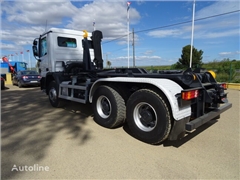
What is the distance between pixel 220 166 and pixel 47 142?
10.1 ft

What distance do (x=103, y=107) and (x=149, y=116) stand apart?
147 centimetres

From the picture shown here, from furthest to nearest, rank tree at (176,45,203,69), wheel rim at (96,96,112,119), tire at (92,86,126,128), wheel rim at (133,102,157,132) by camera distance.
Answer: tree at (176,45,203,69)
wheel rim at (96,96,112,119)
tire at (92,86,126,128)
wheel rim at (133,102,157,132)

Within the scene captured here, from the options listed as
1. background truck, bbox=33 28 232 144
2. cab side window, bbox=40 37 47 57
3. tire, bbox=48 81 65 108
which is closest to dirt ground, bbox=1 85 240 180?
background truck, bbox=33 28 232 144

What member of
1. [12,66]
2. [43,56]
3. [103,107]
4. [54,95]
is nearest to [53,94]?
[54,95]

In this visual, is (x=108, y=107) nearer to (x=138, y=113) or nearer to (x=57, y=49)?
(x=138, y=113)

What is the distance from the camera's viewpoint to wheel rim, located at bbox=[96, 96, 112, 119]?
14.5 ft

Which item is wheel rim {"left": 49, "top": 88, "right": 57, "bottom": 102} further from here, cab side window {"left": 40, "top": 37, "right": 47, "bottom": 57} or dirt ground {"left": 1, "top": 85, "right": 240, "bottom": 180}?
dirt ground {"left": 1, "top": 85, "right": 240, "bottom": 180}

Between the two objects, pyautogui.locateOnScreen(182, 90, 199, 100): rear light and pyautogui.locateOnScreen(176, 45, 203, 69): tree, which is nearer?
pyautogui.locateOnScreen(182, 90, 199, 100): rear light

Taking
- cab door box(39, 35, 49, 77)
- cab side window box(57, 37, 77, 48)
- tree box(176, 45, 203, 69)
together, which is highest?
tree box(176, 45, 203, 69)

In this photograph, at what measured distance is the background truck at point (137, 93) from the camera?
10.2ft

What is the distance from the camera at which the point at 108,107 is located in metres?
4.42

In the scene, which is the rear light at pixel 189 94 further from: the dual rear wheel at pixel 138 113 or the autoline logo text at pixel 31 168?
the autoline logo text at pixel 31 168

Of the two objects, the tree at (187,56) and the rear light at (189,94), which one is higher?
the tree at (187,56)

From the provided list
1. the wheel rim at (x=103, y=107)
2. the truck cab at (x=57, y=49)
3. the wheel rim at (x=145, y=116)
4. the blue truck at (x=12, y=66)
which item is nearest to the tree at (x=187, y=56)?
the blue truck at (x=12, y=66)
